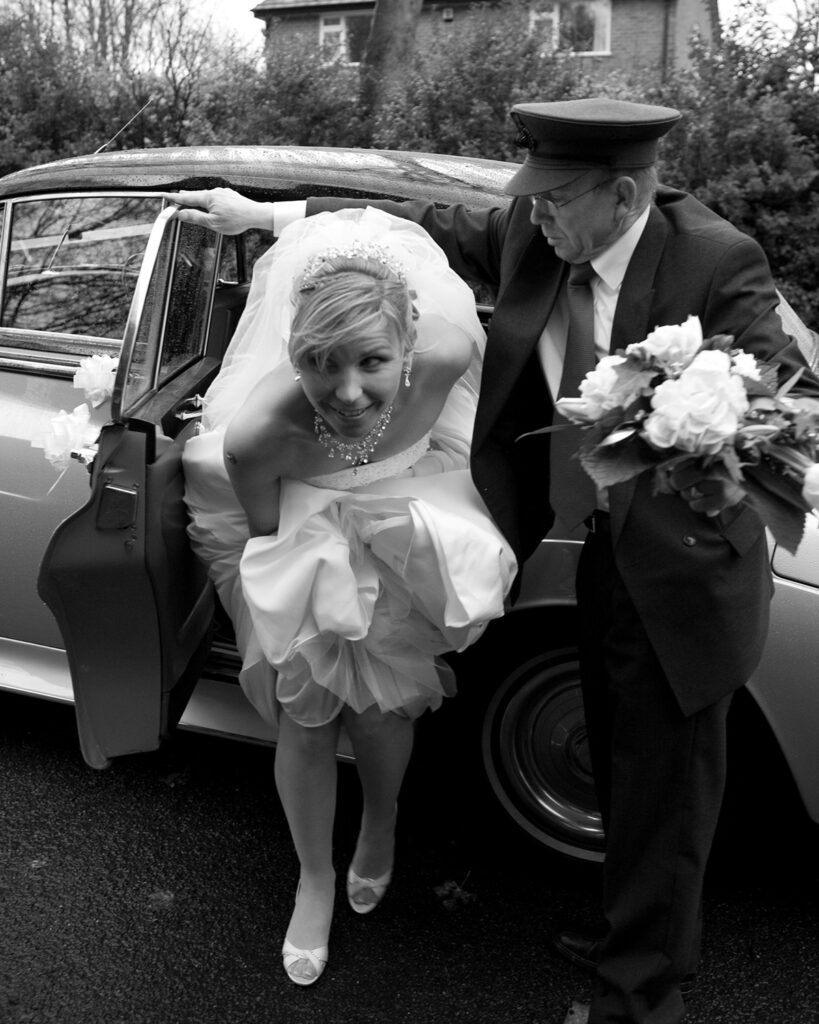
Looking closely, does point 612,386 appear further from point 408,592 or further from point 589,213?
point 408,592

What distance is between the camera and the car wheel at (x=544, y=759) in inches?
118

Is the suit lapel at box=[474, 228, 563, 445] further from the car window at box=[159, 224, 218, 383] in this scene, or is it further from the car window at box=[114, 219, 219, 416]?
the car window at box=[159, 224, 218, 383]

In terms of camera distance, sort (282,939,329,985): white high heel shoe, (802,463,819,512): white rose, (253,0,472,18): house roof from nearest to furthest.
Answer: (802,463,819,512): white rose, (282,939,329,985): white high heel shoe, (253,0,472,18): house roof


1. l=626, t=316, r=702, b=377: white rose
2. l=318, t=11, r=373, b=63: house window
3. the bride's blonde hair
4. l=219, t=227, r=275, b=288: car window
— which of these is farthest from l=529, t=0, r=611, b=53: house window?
l=626, t=316, r=702, b=377: white rose

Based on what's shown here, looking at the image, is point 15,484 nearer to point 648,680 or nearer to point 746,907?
point 648,680

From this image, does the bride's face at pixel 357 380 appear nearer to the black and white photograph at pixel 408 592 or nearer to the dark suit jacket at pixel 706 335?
the black and white photograph at pixel 408 592

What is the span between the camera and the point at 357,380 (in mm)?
2318

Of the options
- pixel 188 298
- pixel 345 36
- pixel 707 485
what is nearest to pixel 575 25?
pixel 345 36

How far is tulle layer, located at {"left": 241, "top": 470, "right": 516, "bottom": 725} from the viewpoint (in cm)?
242

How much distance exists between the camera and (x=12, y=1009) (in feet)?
8.38

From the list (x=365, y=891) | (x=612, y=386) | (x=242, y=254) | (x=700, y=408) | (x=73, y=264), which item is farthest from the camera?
(x=242, y=254)

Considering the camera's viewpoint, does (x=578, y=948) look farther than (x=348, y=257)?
Yes

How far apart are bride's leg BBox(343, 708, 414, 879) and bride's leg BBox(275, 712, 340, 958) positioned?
0.24 feet

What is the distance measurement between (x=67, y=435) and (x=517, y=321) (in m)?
1.15
